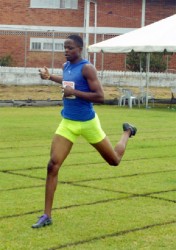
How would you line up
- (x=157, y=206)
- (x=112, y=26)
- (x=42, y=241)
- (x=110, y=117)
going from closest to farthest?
(x=42, y=241)
(x=157, y=206)
(x=110, y=117)
(x=112, y=26)

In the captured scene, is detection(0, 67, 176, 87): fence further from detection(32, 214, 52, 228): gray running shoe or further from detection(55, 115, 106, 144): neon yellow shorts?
detection(32, 214, 52, 228): gray running shoe

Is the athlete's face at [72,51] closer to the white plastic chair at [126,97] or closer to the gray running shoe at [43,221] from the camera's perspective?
the gray running shoe at [43,221]

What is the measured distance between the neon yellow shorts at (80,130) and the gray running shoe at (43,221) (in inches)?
40.0

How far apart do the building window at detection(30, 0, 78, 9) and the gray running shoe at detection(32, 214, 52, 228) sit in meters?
44.1

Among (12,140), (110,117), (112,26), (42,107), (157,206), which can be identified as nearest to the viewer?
(157,206)

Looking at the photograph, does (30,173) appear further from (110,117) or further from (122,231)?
(110,117)

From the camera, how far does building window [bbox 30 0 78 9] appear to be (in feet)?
173

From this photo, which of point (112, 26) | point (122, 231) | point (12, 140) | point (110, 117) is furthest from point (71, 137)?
point (112, 26)

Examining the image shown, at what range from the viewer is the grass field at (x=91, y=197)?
9000 mm

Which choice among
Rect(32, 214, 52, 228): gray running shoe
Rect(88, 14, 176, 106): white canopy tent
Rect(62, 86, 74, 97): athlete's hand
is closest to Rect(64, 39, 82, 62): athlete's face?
Rect(62, 86, 74, 97): athlete's hand

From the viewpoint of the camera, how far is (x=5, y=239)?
8883 mm

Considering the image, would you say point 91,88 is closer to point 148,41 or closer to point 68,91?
point 68,91

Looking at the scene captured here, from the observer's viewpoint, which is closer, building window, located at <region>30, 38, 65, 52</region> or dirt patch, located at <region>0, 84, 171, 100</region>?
dirt patch, located at <region>0, 84, 171, 100</region>

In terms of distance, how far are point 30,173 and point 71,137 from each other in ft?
14.1
